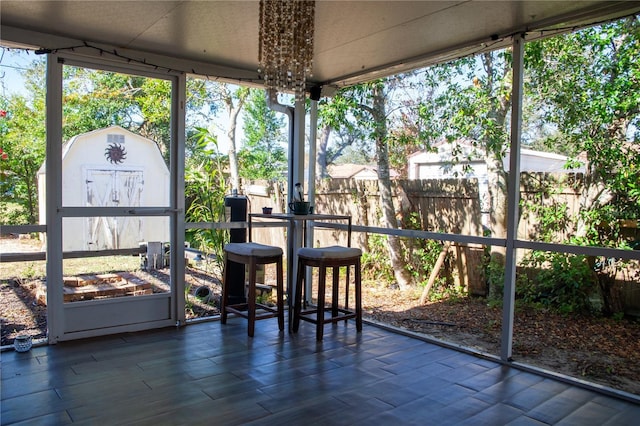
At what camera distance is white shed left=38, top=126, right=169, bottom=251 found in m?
3.70

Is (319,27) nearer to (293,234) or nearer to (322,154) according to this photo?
(293,234)

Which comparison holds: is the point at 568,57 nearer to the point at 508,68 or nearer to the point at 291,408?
the point at 508,68

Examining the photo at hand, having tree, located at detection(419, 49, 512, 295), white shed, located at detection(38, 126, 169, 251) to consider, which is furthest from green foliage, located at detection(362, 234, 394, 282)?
white shed, located at detection(38, 126, 169, 251)

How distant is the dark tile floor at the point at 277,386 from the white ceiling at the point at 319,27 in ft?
7.41

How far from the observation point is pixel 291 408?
2.57m

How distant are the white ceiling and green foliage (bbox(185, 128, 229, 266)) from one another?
921 mm

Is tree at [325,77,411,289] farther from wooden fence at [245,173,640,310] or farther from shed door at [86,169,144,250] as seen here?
shed door at [86,169,144,250]

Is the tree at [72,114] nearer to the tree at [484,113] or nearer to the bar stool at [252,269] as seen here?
the bar stool at [252,269]

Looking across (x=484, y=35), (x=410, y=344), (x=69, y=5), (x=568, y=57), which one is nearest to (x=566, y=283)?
(x=410, y=344)

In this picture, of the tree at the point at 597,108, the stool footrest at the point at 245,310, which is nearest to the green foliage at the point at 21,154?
the stool footrest at the point at 245,310

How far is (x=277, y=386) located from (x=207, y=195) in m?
2.47

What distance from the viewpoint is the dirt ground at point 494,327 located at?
3.57 meters

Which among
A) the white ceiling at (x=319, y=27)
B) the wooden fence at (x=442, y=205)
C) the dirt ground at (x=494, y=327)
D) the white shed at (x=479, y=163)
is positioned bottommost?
the dirt ground at (x=494, y=327)

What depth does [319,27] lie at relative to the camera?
3.20 metres
